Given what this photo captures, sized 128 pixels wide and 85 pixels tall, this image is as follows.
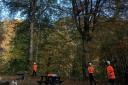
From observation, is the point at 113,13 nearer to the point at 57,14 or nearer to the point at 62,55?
the point at 57,14

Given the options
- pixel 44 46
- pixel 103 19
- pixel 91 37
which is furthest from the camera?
pixel 44 46

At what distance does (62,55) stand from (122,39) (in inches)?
824

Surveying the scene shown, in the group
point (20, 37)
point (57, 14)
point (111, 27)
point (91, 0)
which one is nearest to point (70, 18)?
point (57, 14)

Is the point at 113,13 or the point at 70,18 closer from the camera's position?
the point at 113,13

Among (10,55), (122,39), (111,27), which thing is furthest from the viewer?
(10,55)

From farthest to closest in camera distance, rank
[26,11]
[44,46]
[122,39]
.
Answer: [44,46]
[26,11]
[122,39]

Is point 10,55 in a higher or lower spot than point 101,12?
lower

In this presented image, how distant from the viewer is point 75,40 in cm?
4562

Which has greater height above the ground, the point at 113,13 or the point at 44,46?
the point at 113,13

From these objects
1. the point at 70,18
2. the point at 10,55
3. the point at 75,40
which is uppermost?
the point at 70,18

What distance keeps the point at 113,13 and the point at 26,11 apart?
15.1 meters

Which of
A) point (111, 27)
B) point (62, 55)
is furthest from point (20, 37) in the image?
point (111, 27)

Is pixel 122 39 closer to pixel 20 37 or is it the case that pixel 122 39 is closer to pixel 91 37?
pixel 91 37

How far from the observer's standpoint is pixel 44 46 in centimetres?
5531
